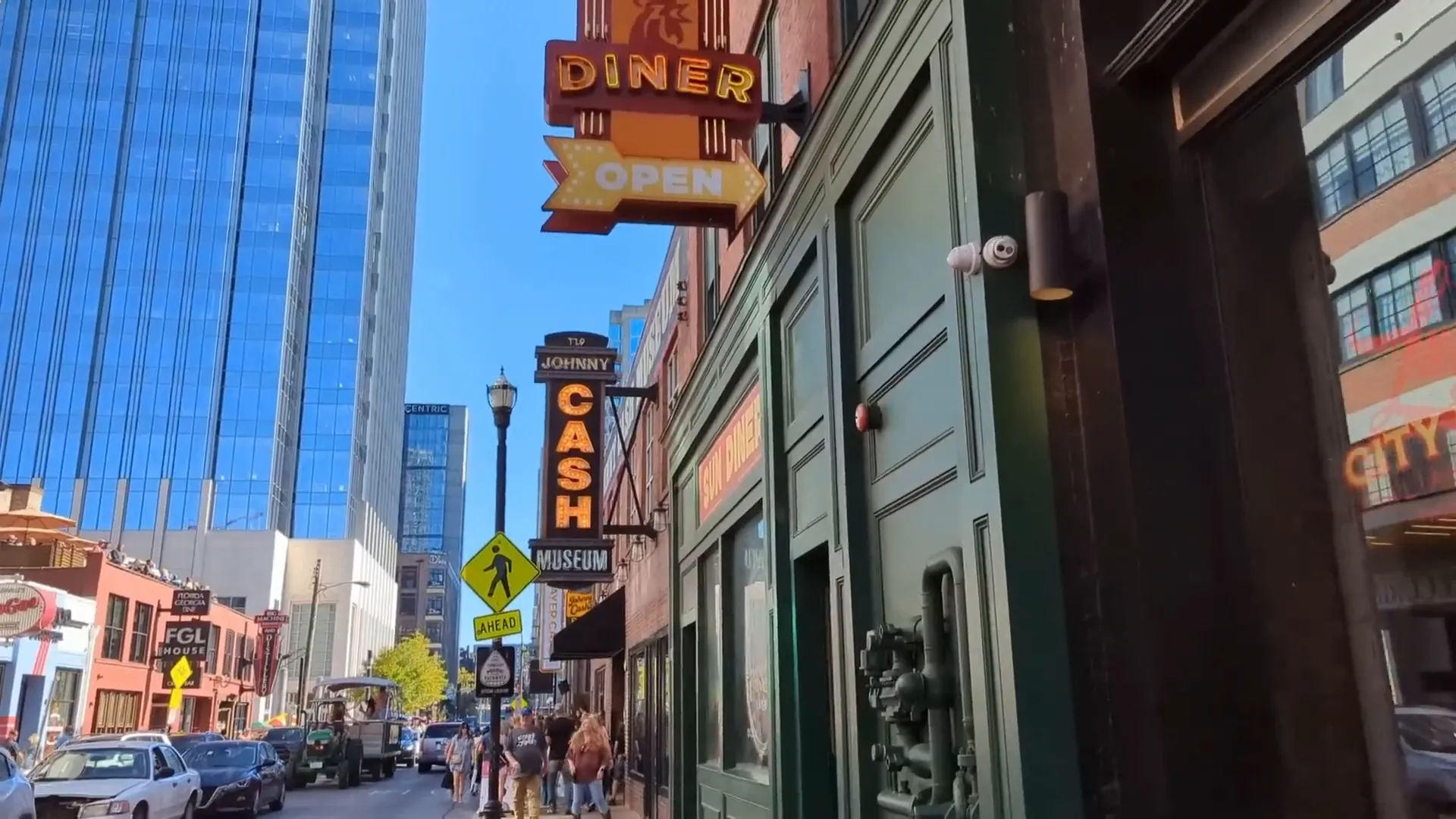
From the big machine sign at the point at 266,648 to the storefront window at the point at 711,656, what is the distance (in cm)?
5740

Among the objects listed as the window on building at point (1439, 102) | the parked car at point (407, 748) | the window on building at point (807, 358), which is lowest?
the parked car at point (407, 748)

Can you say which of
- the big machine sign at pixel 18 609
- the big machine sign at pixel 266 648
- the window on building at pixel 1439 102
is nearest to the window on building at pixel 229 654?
the big machine sign at pixel 266 648

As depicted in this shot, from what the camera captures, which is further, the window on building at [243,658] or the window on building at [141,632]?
the window on building at [243,658]

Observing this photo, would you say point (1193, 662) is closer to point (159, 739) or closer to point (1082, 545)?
point (1082, 545)

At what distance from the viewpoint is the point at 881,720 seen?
528 cm

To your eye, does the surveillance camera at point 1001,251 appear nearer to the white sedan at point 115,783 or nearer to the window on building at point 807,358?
the window on building at point 807,358

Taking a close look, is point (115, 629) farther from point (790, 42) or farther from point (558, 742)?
point (790, 42)

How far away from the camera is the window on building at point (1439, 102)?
8.84ft

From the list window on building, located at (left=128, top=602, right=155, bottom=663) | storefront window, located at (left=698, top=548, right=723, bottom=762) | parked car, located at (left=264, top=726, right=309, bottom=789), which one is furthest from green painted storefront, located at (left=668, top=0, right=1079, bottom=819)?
window on building, located at (left=128, top=602, right=155, bottom=663)

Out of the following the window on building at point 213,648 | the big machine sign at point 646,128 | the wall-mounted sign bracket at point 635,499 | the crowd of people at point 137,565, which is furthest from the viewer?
the window on building at point 213,648

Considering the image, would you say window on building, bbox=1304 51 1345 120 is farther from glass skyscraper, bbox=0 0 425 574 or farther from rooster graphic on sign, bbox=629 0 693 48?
glass skyscraper, bbox=0 0 425 574

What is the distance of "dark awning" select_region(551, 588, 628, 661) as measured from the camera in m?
21.4

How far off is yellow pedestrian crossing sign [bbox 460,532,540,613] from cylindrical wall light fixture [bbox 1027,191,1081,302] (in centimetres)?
1101

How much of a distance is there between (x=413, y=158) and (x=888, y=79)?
13461cm
